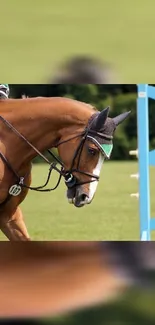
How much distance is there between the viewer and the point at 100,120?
1.84 meters

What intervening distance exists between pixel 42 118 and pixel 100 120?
267 millimetres

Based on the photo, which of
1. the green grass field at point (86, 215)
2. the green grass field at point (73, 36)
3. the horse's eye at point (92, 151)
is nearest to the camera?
the green grass field at point (73, 36)

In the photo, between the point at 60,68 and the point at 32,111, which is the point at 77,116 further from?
the point at 60,68

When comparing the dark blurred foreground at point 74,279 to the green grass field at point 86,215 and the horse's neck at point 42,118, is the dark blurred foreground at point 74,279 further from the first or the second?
the green grass field at point 86,215

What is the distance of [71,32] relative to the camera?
1.80ft

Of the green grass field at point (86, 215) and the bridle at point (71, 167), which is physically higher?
the bridle at point (71, 167)

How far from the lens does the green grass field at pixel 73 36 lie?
52 cm

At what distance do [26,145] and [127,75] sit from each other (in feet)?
4.85

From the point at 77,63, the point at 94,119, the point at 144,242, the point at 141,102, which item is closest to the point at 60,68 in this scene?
the point at 77,63

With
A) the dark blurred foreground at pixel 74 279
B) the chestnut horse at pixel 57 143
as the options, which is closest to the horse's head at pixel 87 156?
the chestnut horse at pixel 57 143

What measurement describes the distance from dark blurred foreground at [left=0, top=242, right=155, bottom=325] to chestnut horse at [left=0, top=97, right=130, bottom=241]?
47.4 inches

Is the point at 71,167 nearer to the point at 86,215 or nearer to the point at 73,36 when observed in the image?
the point at 73,36

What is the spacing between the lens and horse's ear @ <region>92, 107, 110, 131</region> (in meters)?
1.81

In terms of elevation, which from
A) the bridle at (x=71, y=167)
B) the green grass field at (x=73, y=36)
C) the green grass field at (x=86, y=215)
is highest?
the green grass field at (x=73, y=36)
